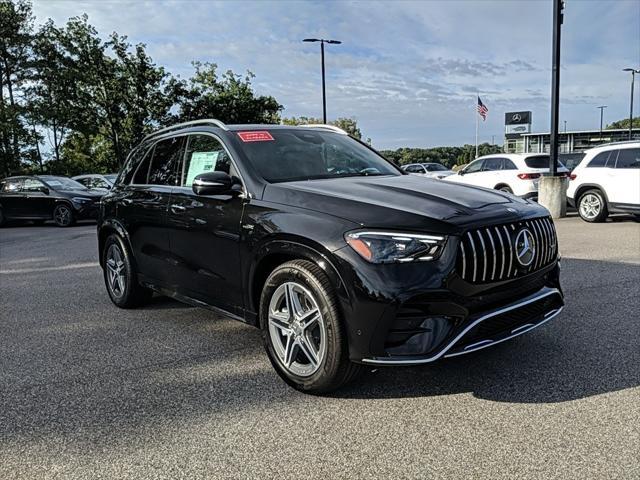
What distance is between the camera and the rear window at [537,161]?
1496 centimetres

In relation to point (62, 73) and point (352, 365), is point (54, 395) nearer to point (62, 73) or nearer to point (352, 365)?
point (352, 365)

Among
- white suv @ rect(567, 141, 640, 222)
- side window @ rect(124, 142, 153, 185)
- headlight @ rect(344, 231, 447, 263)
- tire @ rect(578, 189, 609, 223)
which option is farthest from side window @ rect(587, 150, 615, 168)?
headlight @ rect(344, 231, 447, 263)

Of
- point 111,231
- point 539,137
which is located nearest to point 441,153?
point 539,137

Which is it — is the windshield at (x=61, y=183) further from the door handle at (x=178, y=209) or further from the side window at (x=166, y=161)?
the door handle at (x=178, y=209)

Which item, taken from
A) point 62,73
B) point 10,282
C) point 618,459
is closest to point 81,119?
point 62,73

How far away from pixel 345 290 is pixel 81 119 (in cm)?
2953

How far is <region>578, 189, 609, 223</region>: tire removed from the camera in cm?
1198

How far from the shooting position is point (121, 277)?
5.70 metres

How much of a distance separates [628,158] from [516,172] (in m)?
3.59

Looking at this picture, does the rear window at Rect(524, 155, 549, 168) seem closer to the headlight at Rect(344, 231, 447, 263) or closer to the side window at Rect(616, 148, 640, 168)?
the side window at Rect(616, 148, 640, 168)

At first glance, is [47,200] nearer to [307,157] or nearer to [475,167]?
[475,167]

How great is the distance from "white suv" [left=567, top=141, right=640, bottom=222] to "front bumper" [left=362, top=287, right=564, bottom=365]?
9.19 meters

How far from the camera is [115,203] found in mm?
5699

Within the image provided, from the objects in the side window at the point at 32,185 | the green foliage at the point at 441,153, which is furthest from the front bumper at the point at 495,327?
the green foliage at the point at 441,153
